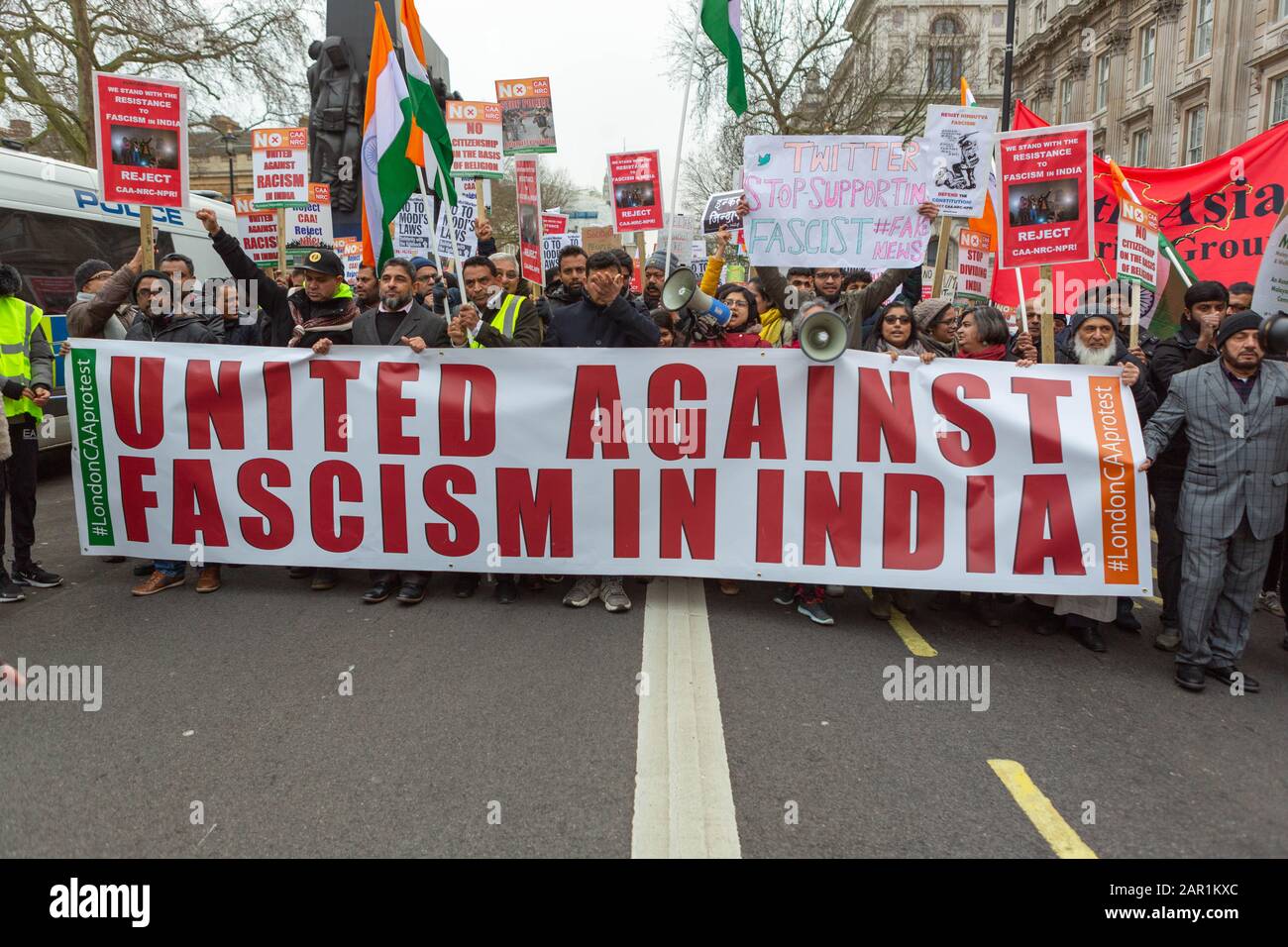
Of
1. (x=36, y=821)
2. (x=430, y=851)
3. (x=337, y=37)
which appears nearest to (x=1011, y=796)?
(x=430, y=851)

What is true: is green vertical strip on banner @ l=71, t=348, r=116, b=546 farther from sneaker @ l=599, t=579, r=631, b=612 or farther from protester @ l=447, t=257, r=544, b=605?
sneaker @ l=599, t=579, r=631, b=612

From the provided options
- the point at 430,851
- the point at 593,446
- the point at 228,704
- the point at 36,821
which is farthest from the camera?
the point at 593,446

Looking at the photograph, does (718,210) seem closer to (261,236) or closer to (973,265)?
(973,265)

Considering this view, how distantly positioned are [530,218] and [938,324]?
19.6 ft

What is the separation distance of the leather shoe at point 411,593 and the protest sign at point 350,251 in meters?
8.58

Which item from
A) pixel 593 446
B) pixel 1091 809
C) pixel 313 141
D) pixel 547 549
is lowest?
pixel 1091 809

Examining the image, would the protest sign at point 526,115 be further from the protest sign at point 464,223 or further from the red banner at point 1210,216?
the red banner at point 1210,216

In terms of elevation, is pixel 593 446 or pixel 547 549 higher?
pixel 593 446

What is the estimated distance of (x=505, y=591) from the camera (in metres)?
5.16

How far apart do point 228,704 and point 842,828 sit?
2.53 metres

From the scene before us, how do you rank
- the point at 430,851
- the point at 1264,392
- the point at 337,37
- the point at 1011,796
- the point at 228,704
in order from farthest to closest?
the point at 337,37
the point at 1264,392
the point at 228,704
the point at 1011,796
the point at 430,851

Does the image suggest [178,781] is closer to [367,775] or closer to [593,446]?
[367,775]

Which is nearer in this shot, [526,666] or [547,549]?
[526,666]

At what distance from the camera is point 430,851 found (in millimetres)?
2600
